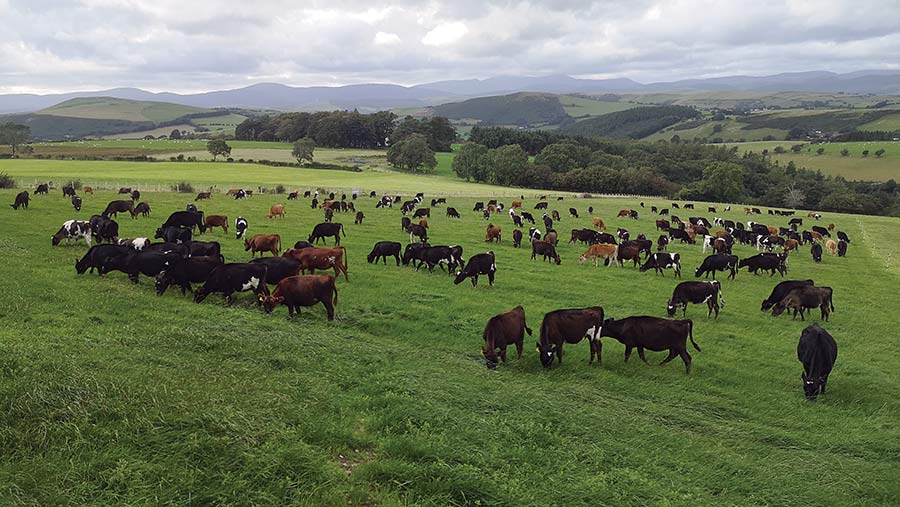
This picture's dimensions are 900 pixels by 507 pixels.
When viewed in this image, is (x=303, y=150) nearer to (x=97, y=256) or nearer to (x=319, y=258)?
(x=319, y=258)

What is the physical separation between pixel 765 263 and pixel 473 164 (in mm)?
71712

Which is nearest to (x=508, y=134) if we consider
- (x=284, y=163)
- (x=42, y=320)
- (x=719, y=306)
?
(x=284, y=163)

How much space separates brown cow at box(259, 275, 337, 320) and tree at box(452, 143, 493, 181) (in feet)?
263

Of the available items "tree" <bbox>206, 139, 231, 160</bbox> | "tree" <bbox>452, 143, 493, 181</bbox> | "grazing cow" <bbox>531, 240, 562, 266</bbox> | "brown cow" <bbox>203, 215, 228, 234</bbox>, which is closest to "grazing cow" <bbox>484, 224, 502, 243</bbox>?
"grazing cow" <bbox>531, 240, 562, 266</bbox>

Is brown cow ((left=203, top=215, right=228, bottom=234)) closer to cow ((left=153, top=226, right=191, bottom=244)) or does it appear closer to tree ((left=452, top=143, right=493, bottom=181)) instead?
cow ((left=153, top=226, right=191, bottom=244))

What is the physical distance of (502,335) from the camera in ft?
41.9

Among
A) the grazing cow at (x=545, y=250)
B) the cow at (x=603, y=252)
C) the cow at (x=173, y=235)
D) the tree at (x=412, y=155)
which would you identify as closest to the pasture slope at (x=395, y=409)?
the cow at (x=173, y=235)

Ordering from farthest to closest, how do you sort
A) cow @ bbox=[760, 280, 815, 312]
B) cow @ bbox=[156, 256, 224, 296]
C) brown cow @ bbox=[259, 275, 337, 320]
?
cow @ bbox=[760, 280, 815, 312] → cow @ bbox=[156, 256, 224, 296] → brown cow @ bbox=[259, 275, 337, 320]

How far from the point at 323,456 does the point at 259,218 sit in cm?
2976

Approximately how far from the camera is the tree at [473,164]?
94.4 meters

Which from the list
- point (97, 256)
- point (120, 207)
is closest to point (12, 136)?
point (120, 207)

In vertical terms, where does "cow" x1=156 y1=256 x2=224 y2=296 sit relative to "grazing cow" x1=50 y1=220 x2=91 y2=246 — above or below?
below

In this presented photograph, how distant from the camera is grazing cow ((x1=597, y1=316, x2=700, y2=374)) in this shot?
13.2 meters

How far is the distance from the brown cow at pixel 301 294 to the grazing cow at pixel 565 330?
564 centimetres
